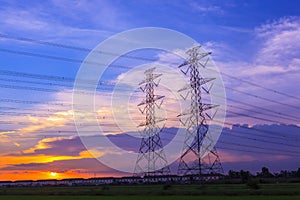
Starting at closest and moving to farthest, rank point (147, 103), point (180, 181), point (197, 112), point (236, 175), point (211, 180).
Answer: point (197, 112) < point (147, 103) < point (211, 180) < point (180, 181) < point (236, 175)

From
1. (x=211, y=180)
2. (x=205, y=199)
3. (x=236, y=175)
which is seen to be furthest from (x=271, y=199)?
(x=236, y=175)

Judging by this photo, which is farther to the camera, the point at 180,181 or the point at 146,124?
the point at 180,181

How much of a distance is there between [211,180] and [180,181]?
13.1 metres

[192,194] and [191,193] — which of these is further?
[191,193]

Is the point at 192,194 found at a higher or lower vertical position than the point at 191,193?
lower

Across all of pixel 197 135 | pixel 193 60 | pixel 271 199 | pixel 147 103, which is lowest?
pixel 271 199

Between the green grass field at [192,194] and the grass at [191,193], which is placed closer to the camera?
the green grass field at [192,194]

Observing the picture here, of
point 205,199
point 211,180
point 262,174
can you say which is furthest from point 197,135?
point 262,174

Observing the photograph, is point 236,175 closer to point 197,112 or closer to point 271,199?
point 197,112

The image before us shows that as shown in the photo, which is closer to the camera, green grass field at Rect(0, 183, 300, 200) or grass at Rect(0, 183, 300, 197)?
green grass field at Rect(0, 183, 300, 200)

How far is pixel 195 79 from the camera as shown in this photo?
69812 mm

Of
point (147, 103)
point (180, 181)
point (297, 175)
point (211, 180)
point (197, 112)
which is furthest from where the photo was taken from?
point (297, 175)

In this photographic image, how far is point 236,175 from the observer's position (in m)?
142

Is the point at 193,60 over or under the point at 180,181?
over
